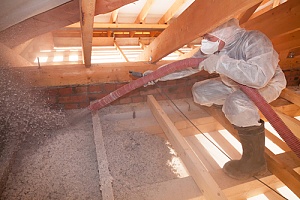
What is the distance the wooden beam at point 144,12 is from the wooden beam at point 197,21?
3.35 feet

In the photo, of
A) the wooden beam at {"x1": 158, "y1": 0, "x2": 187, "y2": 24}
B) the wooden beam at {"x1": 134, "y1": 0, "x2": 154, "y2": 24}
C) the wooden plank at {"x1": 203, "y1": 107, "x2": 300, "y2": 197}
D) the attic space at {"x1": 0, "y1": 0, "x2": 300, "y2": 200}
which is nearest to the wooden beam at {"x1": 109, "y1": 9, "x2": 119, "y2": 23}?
the wooden beam at {"x1": 134, "y1": 0, "x2": 154, "y2": 24}

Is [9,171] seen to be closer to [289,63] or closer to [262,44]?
[262,44]

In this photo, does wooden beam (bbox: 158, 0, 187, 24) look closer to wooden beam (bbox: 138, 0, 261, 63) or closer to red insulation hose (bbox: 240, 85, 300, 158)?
wooden beam (bbox: 138, 0, 261, 63)

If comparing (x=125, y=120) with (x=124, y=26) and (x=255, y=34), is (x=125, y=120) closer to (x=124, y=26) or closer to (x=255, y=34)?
(x=255, y=34)

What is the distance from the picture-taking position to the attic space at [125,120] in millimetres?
1248

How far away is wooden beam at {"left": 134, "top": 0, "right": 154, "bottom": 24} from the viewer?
2.75m

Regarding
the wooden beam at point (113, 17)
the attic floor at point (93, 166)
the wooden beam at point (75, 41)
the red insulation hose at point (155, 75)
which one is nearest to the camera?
the attic floor at point (93, 166)

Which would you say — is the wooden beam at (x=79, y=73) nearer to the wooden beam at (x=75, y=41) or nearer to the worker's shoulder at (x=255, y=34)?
the worker's shoulder at (x=255, y=34)

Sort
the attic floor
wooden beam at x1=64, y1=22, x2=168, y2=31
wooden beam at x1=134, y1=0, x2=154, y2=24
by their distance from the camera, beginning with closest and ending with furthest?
the attic floor, wooden beam at x1=134, y1=0, x2=154, y2=24, wooden beam at x1=64, y1=22, x2=168, y2=31

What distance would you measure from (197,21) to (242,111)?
29.6 inches

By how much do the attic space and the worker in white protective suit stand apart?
1.7 inches

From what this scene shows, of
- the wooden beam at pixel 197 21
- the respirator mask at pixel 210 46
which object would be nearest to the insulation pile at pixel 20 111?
the wooden beam at pixel 197 21

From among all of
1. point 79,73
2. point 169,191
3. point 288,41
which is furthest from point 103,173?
point 288,41

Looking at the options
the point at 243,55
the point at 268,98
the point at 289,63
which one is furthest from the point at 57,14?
the point at 289,63
